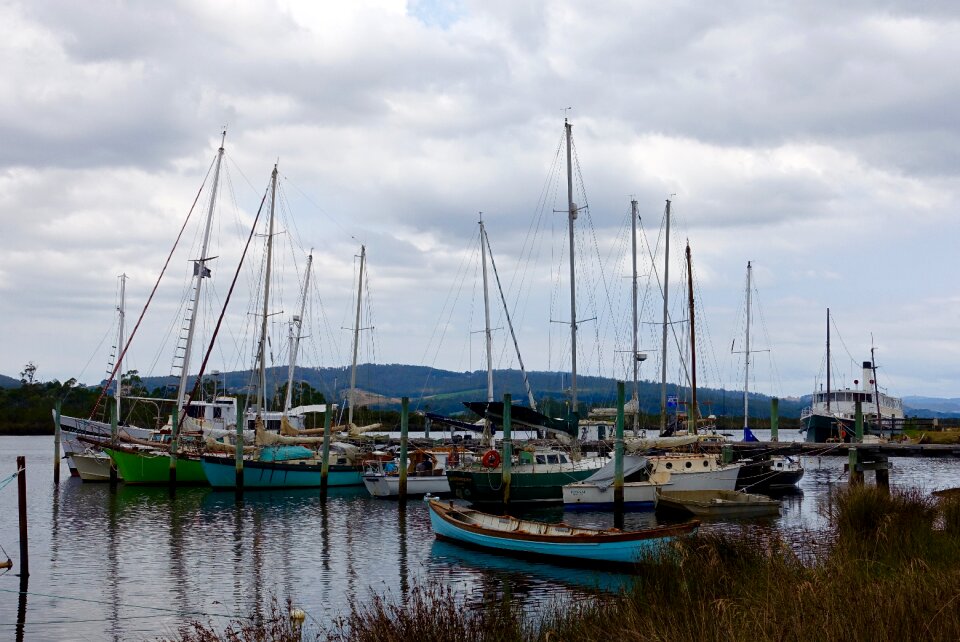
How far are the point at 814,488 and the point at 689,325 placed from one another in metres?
13.4

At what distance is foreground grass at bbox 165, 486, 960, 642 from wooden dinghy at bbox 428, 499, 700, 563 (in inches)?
119

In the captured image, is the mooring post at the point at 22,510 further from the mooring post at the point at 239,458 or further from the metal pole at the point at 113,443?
the metal pole at the point at 113,443

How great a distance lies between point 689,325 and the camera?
62594 millimetres

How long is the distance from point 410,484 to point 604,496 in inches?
465

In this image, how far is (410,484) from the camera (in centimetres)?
4884

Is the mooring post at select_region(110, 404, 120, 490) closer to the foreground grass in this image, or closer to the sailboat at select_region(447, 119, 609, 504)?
the sailboat at select_region(447, 119, 609, 504)

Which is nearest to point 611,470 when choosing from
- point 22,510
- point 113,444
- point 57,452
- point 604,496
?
point 604,496

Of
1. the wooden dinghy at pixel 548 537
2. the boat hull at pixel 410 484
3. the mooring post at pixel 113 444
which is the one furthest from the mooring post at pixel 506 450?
the mooring post at pixel 113 444

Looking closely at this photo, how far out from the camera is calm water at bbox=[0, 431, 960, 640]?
74.1 feet

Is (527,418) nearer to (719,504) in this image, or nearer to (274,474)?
(719,504)

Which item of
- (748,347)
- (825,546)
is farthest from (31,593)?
(748,347)

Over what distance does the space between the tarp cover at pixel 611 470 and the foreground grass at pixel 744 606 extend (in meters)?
19.4

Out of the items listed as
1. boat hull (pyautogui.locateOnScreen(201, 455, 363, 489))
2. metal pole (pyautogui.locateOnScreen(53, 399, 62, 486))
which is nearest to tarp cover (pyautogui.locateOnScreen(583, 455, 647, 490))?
boat hull (pyautogui.locateOnScreen(201, 455, 363, 489))

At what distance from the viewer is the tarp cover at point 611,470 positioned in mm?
41625
